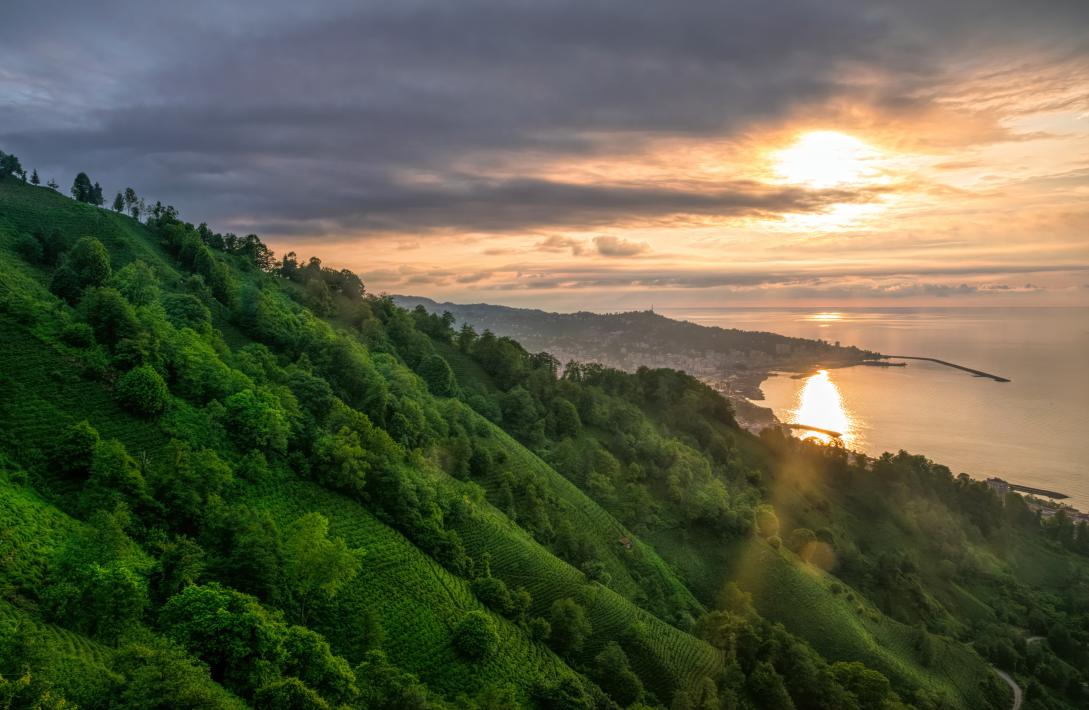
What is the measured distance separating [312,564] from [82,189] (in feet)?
252

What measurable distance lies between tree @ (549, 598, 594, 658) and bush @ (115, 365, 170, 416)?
2550 centimetres

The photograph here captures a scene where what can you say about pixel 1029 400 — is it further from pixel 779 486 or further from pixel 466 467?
pixel 466 467

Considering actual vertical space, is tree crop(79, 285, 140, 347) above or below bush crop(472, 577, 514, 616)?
above

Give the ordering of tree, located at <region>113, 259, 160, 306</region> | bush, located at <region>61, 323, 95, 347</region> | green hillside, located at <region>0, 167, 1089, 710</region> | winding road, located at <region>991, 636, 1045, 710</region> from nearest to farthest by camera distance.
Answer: green hillside, located at <region>0, 167, 1089, 710</region> → bush, located at <region>61, 323, 95, 347</region> → tree, located at <region>113, 259, 160, 306</region> → winding road, located at <region>991, 636, 1045, 710</region>

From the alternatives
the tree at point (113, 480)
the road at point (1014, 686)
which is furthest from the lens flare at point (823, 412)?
the tree at point (113, 480)

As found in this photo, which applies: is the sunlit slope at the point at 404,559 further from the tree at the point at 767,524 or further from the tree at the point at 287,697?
the tree at the point at 767,524

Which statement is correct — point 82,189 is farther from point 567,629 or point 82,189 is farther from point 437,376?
point 567,629

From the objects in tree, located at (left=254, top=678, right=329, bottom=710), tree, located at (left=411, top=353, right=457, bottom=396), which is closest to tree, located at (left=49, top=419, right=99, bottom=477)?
tree, located at (left=254, top=678, right=329, bottom=710)

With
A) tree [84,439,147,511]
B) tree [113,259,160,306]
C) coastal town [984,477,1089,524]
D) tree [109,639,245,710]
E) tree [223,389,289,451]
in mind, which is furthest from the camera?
coastal town [984,477,1089,524]

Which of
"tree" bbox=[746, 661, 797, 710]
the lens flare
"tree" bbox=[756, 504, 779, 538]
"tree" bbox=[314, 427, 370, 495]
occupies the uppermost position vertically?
"tree" bbox=[314, 427, 370, 495]

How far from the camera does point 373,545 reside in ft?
110

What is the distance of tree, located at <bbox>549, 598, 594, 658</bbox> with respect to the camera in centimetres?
3547

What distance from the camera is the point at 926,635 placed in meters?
53.0

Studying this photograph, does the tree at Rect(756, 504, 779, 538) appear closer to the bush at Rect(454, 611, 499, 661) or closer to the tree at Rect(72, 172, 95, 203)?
the bush at Rect(454, 611, 499, 661)
